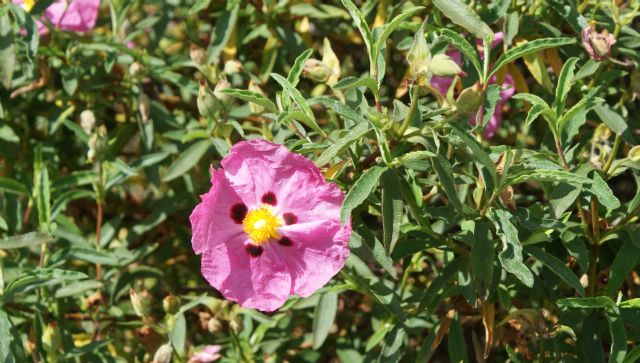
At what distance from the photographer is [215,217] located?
1.86 meters

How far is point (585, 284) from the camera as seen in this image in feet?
6.70

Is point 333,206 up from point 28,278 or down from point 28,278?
up

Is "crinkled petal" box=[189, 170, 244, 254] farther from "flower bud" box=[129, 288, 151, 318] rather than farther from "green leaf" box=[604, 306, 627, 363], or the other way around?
"green leaf" box=[604, 306, 627, 363]

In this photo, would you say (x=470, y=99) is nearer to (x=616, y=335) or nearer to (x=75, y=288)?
(x=616, y=335)

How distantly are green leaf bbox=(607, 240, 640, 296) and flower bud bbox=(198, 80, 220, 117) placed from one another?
2.82 feet

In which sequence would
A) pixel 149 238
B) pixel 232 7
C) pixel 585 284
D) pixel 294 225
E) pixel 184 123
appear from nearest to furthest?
pixel 294 225
pixel 585 284
pixel 232 7
pixel 184 123
pixel 149 238

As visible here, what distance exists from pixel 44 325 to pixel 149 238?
0.60 metres

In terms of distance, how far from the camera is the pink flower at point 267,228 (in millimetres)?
1788

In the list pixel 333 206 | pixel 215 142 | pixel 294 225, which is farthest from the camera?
pixel 215 142

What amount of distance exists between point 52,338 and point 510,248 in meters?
1.07

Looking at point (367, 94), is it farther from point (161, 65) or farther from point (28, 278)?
point (28, 278)

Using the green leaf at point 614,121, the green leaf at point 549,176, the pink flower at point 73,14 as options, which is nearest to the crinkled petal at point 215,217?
the green leaf at point 549,176

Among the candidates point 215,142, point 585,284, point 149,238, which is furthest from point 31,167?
point 585,284

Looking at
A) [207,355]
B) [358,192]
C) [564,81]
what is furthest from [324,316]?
[564,81]
